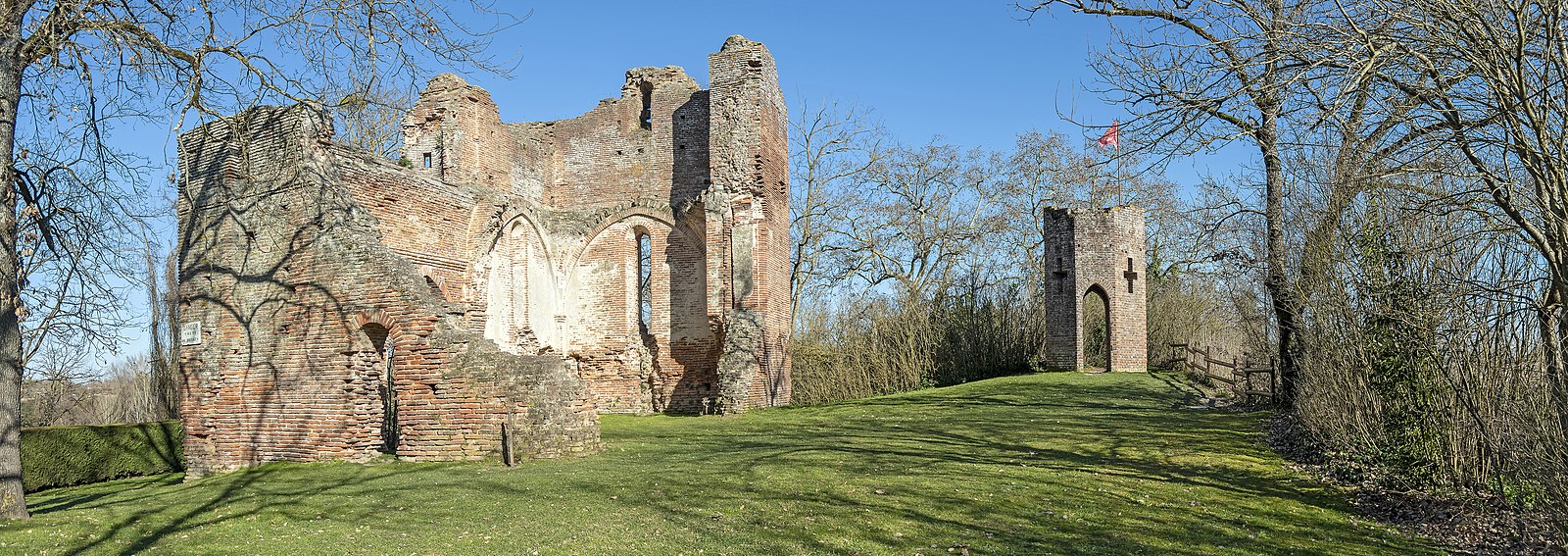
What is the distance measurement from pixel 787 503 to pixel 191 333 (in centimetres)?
972

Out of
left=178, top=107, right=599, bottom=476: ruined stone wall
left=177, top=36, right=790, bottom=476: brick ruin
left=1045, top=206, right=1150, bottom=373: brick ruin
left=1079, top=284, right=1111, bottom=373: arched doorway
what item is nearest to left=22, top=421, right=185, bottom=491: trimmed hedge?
left=178, top=107, right=599, bottom=476: ruined stone wall

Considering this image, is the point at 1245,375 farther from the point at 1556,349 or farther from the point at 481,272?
the point at 481,272

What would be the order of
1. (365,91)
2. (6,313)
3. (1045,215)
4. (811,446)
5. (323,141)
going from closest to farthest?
(6,313), (365,91), (811,446), (323,141), (1045,215)

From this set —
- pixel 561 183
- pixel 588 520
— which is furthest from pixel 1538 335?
pixel 561 183

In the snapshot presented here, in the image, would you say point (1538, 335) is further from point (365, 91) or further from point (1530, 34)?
point (365, 91)

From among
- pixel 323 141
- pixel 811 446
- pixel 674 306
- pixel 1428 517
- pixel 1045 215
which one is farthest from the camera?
pixel 1045 215

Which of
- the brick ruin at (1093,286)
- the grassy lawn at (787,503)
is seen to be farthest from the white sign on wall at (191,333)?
the brick ruin at (1093,286)

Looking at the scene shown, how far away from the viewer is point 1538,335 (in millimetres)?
Result: 7258

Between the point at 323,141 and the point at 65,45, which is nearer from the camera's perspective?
the point at 65,45

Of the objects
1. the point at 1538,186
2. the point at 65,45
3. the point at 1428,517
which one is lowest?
the point at 1428,517

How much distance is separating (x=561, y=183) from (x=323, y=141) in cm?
761

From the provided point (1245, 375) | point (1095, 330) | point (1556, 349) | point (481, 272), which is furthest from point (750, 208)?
point (1556, 349)

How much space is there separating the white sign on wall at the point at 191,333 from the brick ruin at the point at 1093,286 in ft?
61.1

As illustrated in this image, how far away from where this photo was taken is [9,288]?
28.3 feet
